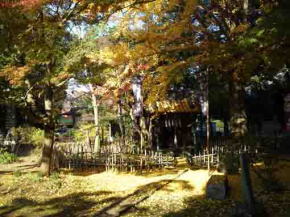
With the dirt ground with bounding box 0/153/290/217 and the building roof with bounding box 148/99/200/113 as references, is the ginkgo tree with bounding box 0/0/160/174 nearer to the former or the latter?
the dirt ground with bounding box 0/153/290/217

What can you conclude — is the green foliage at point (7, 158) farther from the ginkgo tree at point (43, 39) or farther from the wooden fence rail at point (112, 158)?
the ginkgo tree at point (43, 39)

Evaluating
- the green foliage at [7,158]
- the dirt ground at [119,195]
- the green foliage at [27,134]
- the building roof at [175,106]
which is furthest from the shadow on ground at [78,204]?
the green foliage at [27,134]

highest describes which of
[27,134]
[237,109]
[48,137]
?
[237,109]

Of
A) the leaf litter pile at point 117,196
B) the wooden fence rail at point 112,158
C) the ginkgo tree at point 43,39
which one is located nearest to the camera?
the leaf litter pile at point 117,196

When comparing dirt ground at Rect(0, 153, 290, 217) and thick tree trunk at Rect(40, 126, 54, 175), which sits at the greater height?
thick tree trunk at Rect(40, 126, 54, 175)

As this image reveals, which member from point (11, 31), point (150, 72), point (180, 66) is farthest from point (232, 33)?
point (11, 31)

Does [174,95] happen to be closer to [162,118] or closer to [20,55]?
[162,118]

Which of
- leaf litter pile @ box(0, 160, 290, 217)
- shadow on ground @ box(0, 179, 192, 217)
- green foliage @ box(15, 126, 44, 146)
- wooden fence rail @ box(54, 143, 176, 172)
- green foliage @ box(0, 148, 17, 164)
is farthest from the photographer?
green foliage @ box(15, 126, 44, 146)

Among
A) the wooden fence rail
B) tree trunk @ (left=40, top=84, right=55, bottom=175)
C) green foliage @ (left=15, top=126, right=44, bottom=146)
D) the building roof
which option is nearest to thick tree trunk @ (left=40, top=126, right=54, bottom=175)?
tree trunk @ (left=40, top=84, right=55, bottom=175)

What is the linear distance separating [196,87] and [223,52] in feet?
36.2

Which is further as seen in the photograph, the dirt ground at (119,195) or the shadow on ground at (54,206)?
the shadow on ground at (54,206)

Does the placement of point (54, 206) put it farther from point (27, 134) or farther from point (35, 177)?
point (27, 134)

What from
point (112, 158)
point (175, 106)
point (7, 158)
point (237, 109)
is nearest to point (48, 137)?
point (112, 158)

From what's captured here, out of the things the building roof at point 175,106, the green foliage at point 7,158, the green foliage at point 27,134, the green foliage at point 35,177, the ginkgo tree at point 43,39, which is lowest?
the green foliage at point 35,177
